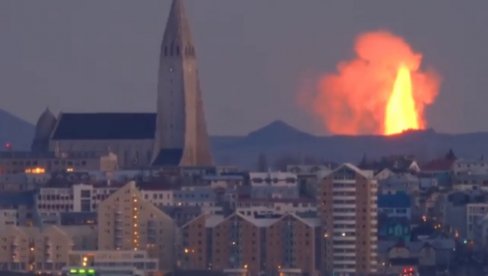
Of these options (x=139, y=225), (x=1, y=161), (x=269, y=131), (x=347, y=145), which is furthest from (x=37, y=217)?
(x=269, y=131)

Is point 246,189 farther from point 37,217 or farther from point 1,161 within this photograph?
point 1,161

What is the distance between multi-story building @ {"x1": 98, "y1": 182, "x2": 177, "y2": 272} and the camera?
75.5m

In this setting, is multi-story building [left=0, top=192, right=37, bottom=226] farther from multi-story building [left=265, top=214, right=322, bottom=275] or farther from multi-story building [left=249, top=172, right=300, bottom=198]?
multi-story building [left=265, top=214, right=322, bottom=275]

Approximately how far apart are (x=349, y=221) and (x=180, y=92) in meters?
28.9

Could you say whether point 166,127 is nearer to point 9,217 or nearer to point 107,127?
point 107,127

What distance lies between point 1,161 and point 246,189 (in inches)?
590

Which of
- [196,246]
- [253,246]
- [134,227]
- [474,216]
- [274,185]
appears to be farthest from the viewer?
[274,185]

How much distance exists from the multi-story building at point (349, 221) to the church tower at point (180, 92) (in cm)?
2677

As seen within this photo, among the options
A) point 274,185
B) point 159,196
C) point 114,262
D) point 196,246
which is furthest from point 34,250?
point 274,185

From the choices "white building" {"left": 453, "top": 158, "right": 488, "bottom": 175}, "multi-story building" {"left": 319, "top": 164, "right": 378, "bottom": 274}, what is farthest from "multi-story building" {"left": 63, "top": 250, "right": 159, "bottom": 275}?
"white building" {"left": 453, "top": 158, "right": 488, "bottom": 175}

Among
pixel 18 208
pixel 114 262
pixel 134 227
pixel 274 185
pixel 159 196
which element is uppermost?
pixel 274 185

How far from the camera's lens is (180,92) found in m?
104

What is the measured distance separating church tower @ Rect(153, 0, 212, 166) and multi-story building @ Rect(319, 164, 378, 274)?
26766 millimetres

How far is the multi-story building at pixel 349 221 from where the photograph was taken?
74.6 m
